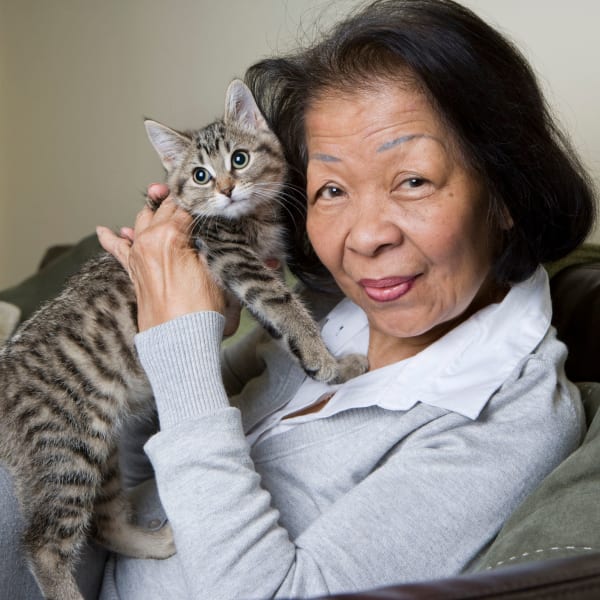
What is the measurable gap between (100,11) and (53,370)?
270 cm

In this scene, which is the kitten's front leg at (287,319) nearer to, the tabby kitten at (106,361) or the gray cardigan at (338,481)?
the tabby kitten at (106,361)

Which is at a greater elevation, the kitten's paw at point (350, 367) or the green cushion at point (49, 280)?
the kitten's paw at point (350, 367)

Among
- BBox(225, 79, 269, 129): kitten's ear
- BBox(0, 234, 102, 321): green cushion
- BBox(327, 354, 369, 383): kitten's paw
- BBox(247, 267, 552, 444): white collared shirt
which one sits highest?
BBox(225, 79, 269, 129): kitten's ear

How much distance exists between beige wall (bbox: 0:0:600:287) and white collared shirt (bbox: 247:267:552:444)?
1384 mm

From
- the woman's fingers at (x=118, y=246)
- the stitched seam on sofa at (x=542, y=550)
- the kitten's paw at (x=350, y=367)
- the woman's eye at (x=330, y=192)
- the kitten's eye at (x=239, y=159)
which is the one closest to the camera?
the stitched seam on sofa at (x=542, y=550)

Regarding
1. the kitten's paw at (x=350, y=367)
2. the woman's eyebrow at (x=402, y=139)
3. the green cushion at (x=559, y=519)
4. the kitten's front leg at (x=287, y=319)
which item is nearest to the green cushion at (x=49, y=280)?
the kitten's front leg at (x=287, y=319)

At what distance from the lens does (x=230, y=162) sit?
170 centimetres

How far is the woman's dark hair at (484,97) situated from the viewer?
1.22 m

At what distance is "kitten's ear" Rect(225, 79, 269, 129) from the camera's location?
64.8 inches

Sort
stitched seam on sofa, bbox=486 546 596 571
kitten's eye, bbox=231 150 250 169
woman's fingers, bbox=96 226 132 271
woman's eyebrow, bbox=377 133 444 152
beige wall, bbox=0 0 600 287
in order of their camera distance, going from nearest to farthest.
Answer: stitched seam on sofa, bbox=486 546 596 571 → woman's eyebrow, bbox=377 133 444 152 → woman's fingers, bbox=96 226 132 271 → kitten's eye, bbox=231 150 250 169 → beige wall, bbox=0 0 600 287

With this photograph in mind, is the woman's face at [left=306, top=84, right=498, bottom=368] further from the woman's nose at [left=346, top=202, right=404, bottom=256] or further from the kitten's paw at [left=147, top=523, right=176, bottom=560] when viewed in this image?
the kitten's paw at [left=147, top=523, right=176, bottom=560]

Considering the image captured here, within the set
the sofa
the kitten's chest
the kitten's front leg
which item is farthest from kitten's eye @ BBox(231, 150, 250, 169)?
the sofa

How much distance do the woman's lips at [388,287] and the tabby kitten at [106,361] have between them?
22 centimetres

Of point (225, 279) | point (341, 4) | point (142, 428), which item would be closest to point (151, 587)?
point (142, 428)
